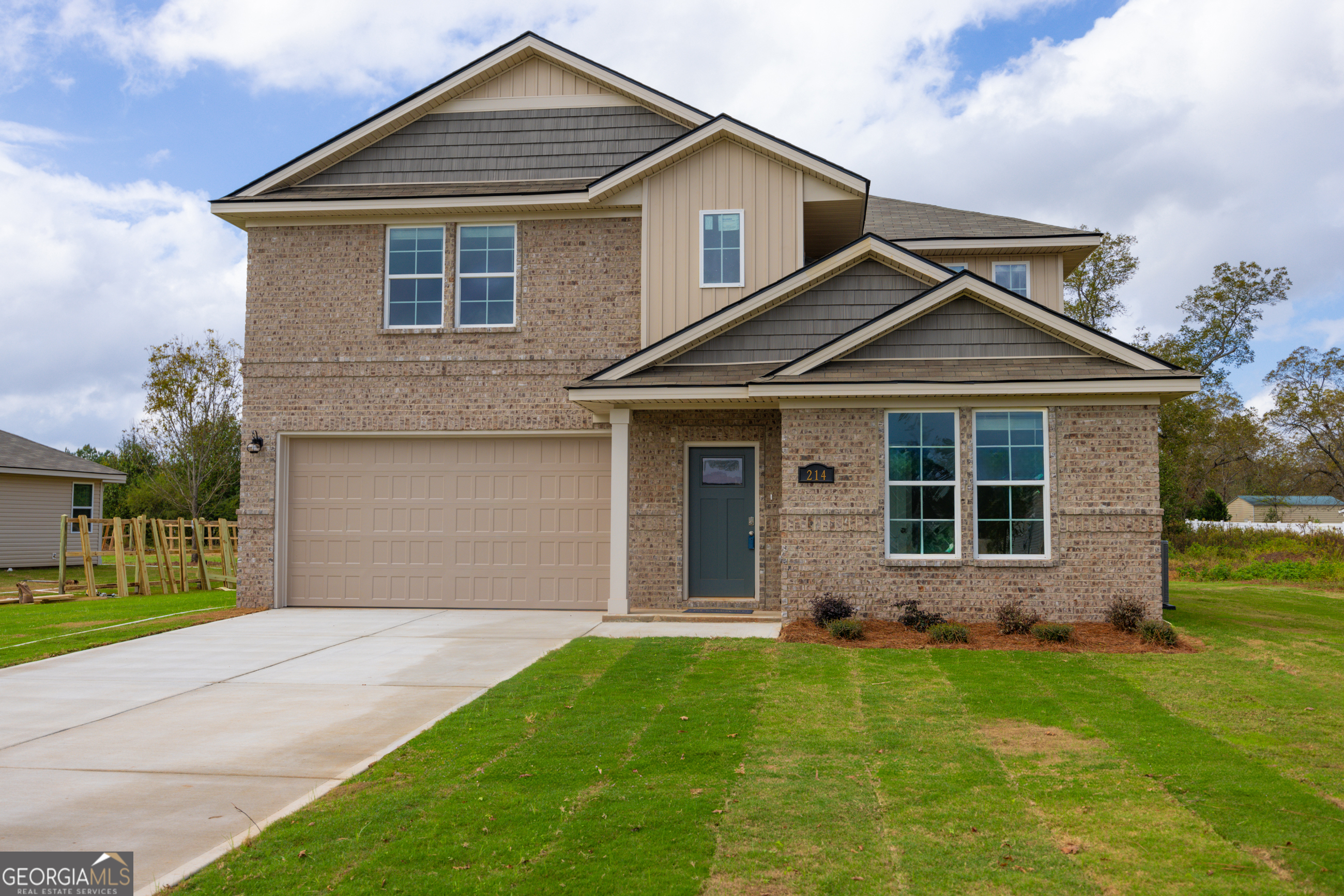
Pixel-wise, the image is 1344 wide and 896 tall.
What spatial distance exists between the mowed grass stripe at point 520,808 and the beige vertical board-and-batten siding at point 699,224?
7277 millimetres

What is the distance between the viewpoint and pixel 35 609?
16.2m

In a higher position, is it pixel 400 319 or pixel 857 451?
pixel 400 319

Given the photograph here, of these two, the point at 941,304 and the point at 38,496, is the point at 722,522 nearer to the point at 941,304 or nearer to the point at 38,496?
the point at 941,304

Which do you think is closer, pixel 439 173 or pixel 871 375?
pixel 871 375

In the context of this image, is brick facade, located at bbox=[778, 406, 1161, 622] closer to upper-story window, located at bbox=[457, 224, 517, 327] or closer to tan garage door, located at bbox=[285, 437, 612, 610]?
tan garage door, located at bbox=[285, 437, 612, 610]

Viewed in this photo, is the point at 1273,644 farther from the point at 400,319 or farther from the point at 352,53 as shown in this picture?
the point at 352,53

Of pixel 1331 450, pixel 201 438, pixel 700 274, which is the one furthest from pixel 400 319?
pixel 1331 450

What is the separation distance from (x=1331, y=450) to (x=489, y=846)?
42.8m

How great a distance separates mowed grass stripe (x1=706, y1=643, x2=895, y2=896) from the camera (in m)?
4.09

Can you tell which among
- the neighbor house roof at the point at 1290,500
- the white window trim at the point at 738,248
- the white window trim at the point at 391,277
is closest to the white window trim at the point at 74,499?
the white window trim at the point at 391,277

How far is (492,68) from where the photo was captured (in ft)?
49.0

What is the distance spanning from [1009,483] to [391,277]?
952 cm

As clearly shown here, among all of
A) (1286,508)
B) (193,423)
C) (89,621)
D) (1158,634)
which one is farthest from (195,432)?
(1286,508)

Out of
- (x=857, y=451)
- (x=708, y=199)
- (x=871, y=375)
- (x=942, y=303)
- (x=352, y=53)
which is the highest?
(x=352, y=53)
